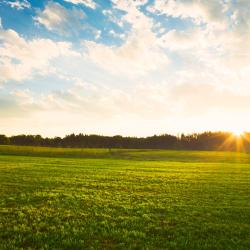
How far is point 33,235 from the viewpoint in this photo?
13133 mm

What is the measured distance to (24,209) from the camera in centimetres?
1809

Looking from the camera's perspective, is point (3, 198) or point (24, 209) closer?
point (24, 209)

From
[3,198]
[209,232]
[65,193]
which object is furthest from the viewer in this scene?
[65,193]

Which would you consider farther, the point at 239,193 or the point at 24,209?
the point at 239,193

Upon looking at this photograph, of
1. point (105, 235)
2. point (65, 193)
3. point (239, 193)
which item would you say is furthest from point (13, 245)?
point (239, 193)

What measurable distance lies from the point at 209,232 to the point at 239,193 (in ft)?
47.8

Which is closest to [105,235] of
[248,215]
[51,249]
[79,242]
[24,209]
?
[79,242]

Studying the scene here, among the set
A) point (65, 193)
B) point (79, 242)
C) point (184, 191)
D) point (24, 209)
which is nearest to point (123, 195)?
point (65, 193)

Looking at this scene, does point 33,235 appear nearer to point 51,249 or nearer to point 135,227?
point 51,249

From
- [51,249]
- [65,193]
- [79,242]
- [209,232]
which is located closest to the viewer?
[51,249]

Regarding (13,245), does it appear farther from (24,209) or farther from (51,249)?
(24,209)

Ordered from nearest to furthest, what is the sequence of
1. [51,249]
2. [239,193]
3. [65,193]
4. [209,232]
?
1. [51,249]
2. [209,232]
3. [65,193]
4. [239,193]

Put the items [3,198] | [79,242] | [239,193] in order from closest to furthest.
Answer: [79,242]
[3,198]
[239,193]

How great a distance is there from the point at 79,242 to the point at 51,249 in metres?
1.22
